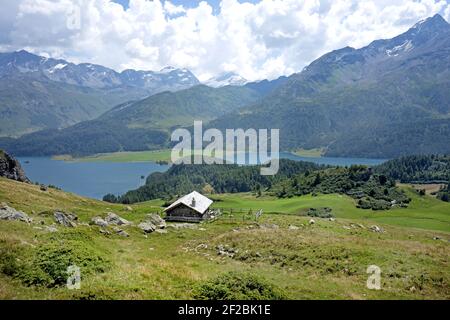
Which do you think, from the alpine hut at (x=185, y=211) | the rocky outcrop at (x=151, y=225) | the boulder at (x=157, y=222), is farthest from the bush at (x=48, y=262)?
the alpine hut at (x=185, y=211)

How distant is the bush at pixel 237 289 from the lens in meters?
21.9

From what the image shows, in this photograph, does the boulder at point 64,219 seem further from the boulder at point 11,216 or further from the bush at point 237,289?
the bush at point 237,289

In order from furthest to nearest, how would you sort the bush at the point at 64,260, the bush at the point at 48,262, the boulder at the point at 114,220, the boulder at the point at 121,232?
the boulder at the point at 114,220 < the boulder at the point at 121,232 < the bush at the point at 64,260 < the bush at the point at 48,262

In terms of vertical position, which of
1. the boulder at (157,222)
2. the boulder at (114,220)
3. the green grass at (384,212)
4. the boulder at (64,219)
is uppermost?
the boulder at (64,219)

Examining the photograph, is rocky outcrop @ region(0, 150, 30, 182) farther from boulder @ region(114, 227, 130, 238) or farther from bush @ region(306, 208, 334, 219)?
bush @ region(306, 208, 334, 219)

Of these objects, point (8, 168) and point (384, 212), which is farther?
point (384, 212)

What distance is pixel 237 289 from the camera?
73.6 ft

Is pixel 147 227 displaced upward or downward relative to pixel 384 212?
upward

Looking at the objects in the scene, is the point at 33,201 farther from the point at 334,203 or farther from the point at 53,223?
the point at 334,203

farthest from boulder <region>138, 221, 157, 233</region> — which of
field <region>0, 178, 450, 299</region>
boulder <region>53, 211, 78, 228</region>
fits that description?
boulder <region>53, 211, 78, 228</region>

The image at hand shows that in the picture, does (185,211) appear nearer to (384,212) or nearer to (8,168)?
(8,168)

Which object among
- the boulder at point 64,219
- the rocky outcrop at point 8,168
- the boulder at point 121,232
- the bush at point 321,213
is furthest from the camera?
the bush at point 321,213

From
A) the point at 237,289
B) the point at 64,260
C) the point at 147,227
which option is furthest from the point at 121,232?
the point at 237,289
